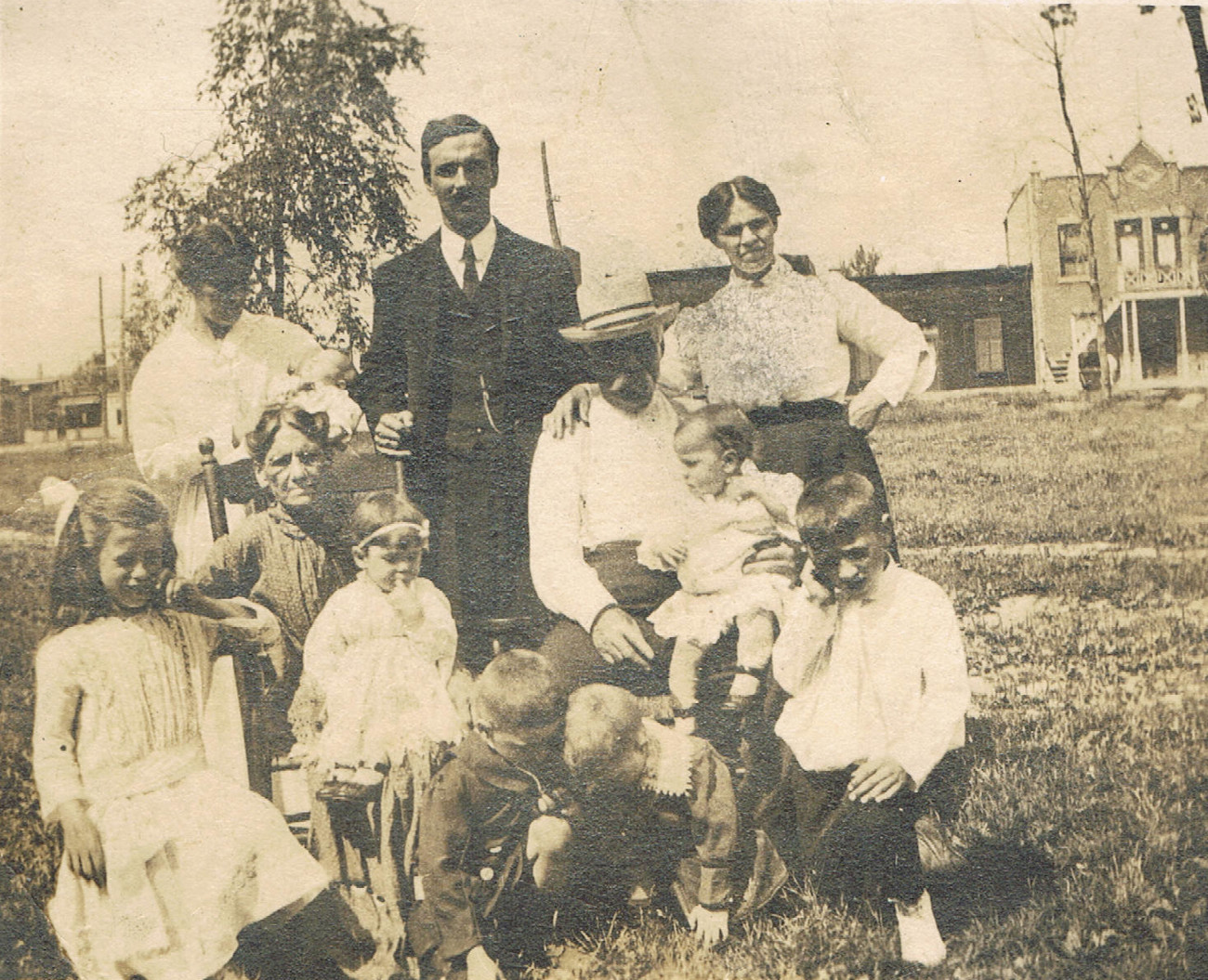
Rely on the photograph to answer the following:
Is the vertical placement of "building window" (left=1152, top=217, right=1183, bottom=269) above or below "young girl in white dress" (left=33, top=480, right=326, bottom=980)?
above

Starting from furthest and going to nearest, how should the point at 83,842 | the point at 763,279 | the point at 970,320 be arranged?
the point at 970,320 → the point at 763,279 → the point at 83,842

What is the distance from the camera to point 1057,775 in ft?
11.5

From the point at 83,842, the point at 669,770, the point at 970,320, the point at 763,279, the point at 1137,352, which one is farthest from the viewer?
the point at 1137,352

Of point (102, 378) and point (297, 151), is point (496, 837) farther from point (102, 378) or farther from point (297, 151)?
point (297, 151)

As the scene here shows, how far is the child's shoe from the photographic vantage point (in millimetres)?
3404

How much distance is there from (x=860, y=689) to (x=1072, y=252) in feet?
6.29

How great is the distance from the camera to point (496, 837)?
3443mm

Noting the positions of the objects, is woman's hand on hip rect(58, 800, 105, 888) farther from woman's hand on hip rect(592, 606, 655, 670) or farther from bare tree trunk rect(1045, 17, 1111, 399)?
bare tree trunk rect(1045, 17, 1111, 399)

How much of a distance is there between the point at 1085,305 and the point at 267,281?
3.09 m

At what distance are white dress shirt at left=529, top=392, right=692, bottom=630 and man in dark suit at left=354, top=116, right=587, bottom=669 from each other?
60 millimetres

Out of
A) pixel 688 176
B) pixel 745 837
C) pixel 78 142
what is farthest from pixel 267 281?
pixel 745 837

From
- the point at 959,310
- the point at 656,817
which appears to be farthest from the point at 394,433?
the point at 959,310

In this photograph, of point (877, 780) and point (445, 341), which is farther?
point (445, 341)

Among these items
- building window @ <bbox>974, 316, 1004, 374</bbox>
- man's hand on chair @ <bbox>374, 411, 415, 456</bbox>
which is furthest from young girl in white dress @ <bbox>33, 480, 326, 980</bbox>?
building window @ <bbox>974, 316, 1004, 374</bbox>
